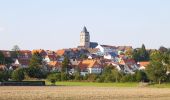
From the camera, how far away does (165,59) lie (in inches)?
3738

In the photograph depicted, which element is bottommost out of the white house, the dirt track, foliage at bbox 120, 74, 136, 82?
the dirt track

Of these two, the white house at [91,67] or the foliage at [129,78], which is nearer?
the foliage at [129,78]

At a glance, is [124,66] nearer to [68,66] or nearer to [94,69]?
[94,69]

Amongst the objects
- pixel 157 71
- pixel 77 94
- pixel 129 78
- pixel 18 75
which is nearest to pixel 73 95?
pixel 77 94

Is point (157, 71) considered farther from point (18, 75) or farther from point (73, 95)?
point (73, 95)

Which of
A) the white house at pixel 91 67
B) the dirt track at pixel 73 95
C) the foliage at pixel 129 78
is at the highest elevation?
the white house at pixel 91 67

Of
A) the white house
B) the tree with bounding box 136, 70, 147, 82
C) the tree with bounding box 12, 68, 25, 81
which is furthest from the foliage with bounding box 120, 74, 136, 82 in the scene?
the white house

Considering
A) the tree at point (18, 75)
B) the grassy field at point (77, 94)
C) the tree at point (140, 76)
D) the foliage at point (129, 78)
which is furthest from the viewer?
the foliage at point (129, 78)

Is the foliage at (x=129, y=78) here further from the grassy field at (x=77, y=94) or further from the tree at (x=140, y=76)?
the grassy field at (x=77, y=94)

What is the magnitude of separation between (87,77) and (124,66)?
73.5m

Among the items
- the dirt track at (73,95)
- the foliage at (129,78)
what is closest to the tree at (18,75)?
the foliage at (129,78)

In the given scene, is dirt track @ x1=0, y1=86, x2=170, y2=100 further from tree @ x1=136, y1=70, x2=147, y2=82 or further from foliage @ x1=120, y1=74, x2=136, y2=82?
foliage @ x1=120, y1=74, x2=136, y2=82

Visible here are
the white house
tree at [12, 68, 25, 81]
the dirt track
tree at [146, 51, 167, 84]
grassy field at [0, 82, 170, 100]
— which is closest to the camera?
the dirt track

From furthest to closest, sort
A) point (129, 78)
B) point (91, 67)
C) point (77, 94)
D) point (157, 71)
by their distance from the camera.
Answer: point (91, 67) < point (129, 78) < point (157, 71) < point (77, 94)
